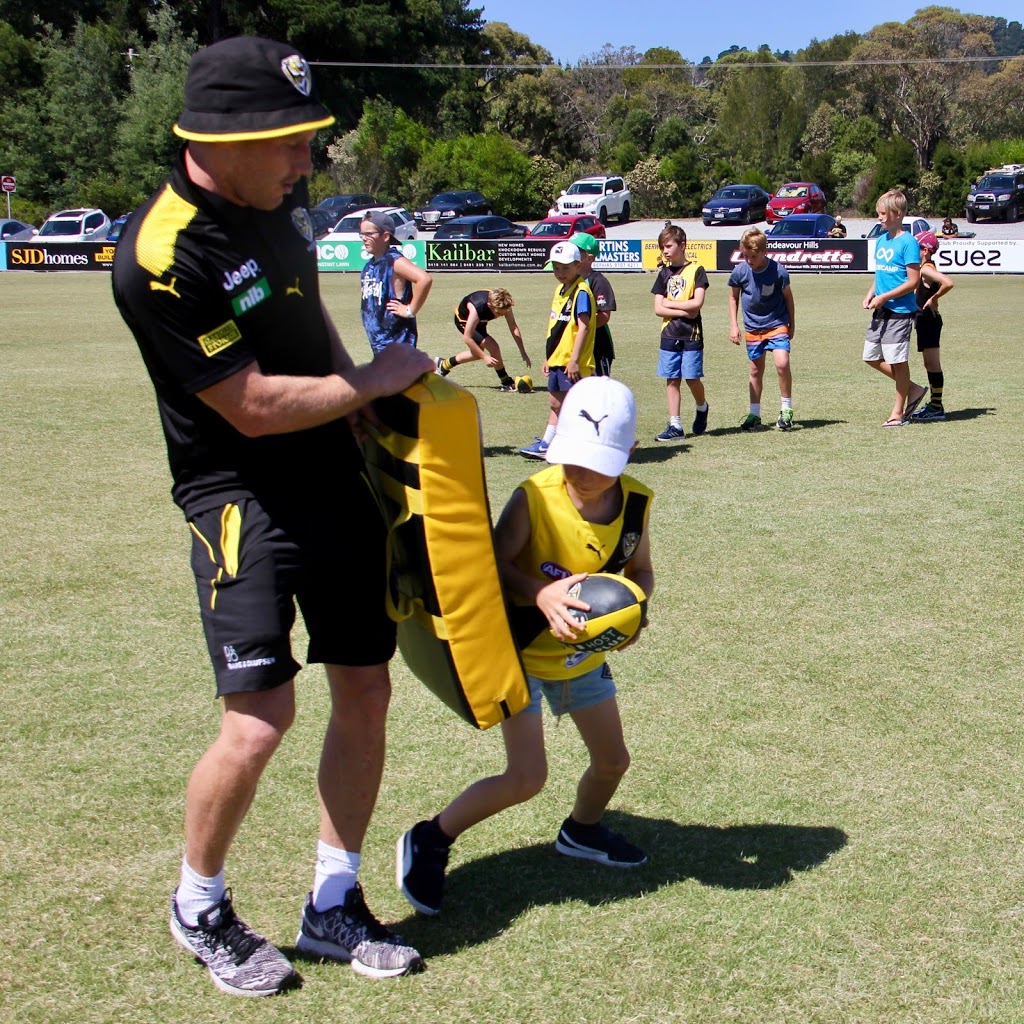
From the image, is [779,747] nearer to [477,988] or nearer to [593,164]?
[477,988]

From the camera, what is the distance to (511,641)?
3287mm

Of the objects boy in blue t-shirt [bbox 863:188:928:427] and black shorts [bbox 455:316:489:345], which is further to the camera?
black shorts [bbox 455:316:489:345]

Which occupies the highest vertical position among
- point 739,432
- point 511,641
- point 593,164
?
point 593,164

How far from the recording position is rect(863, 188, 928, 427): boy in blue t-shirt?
12.1 m

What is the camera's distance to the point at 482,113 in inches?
2953

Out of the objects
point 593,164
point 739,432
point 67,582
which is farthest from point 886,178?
point 67,582

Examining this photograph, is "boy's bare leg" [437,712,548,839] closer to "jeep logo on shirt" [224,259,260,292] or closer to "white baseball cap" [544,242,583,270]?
"jeep logo on shirt" [224,259,260,292]

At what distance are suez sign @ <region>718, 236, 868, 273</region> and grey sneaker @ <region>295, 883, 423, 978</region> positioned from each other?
31848 mm

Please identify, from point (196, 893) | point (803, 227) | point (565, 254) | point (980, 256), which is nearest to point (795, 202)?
point (803, 227)

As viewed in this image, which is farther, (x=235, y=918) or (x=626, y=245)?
(x=626, y=245)

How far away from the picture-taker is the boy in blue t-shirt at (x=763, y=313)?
12.2 m

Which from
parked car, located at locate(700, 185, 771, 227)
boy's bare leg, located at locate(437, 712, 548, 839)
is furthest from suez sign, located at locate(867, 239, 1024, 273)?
boy's bare leg, located at locate(437, 712, 548, 839)

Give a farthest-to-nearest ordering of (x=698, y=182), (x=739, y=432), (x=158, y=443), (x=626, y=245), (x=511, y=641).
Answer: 1. (x=698, y=182)
2. (x=626, y=245)
3. (x=739, y=432)
4. (x=158, y=443)
5. (x=511, y=641)

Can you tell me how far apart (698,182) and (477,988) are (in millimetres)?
62140
